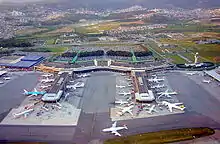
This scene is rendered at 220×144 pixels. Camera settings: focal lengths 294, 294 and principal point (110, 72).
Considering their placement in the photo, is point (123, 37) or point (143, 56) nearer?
point (143, 56)

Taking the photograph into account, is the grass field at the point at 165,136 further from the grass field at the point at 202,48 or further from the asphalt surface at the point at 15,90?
the grass field at the point at 202,48

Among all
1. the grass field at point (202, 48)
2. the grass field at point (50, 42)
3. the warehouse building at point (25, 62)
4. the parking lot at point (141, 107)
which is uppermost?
the grass field at point (50, 42)

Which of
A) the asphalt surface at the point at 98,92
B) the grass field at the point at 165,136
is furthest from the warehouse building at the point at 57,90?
the grass field at the point at 165,136

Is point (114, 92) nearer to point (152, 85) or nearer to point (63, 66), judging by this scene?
point (152, 85)

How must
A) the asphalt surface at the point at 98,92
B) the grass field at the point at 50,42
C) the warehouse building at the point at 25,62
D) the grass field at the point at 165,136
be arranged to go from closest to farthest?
the grass field at the point at 165,136
the asphalt surface at the point at 98,92
the warehouse building at the point at 25,62
the grass field at the point at 50,42

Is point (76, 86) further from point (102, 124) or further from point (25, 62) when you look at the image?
point (25, 62)

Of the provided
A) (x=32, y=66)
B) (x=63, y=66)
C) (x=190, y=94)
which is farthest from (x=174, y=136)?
(x=32, y=66)

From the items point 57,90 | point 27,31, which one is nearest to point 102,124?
point 57,90

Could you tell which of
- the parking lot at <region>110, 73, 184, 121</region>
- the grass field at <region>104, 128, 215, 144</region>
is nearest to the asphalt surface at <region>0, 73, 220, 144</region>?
the parking lot at <region>110, 73, 184, 121</region>
